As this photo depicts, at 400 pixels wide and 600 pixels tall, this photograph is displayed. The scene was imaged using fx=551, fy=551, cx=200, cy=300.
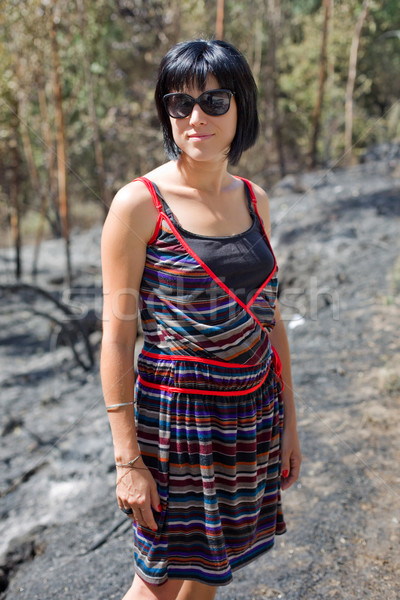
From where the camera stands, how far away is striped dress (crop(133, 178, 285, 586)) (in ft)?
4.19

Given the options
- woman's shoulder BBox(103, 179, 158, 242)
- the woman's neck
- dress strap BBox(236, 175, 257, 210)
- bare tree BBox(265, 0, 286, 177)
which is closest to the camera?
woman's shoulder BBox(103, 179, 158, 242)

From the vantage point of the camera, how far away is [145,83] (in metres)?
10.1

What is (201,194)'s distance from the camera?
4.53 feet

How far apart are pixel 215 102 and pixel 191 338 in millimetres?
551

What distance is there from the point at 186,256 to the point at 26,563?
2.16 m

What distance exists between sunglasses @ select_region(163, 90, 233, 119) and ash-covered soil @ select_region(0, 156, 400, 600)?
1730 millimetres

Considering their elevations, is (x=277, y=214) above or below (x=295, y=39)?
below

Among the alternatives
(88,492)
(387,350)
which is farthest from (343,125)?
(88,492)

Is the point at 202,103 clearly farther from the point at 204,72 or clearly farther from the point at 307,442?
the point at 307,442

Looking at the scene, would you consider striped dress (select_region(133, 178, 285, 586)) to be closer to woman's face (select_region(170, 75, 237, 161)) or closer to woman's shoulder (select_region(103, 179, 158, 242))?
woman's shoulder (select_region(103, 179, 158, 242))

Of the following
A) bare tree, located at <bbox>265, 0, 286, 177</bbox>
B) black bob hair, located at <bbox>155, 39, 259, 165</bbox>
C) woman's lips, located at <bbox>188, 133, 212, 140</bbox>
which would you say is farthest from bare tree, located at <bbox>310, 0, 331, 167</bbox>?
woman's lips, located at <bbox>188, 133, 212, 140</bbox>

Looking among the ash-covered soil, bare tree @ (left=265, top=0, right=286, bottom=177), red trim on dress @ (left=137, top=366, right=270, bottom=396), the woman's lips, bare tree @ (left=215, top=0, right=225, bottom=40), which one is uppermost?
bare tree @ (left=265, top=0, right=286, bottom=177)

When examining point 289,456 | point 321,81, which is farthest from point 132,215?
point 321,81

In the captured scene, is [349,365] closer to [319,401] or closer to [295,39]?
[319,401]
